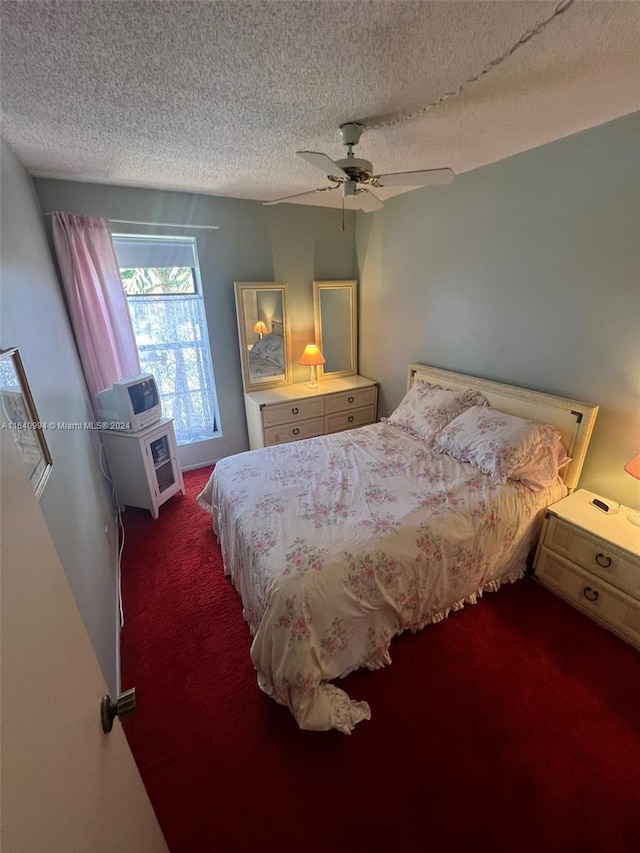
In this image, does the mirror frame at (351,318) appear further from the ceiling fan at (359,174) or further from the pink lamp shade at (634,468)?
the pink lamp shade at (634,468)

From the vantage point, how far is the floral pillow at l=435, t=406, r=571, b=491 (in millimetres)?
2064

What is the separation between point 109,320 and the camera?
2.66 m

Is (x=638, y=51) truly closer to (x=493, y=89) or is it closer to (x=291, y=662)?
(x=493, y=89)

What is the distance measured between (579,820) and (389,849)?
0.67m

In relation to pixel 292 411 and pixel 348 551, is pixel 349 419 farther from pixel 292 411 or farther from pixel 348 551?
pixel 348 551

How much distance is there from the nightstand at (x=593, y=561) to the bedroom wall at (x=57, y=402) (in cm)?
231

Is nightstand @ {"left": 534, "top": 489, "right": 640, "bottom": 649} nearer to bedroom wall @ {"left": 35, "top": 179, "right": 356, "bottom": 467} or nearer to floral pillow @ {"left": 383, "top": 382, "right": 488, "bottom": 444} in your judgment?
floral pillow @ {"left": 383, "top": 382, "right": 488, "bottom": 444}

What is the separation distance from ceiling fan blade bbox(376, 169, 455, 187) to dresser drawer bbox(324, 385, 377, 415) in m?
1.97

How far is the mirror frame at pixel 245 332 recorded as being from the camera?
10.5 feet

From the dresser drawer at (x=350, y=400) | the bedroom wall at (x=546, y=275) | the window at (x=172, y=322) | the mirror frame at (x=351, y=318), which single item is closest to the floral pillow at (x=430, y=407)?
the bedroom wall at (x=546, y=275)

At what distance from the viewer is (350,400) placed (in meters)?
3.61

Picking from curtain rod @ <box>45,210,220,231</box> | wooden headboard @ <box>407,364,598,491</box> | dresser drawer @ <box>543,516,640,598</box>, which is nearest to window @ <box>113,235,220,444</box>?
curtain rod @ <box>45,210,220,231</box>

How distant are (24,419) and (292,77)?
62.1 inches

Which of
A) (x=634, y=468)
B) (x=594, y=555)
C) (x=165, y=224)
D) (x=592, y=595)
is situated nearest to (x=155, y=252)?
(x=165, y=224)
